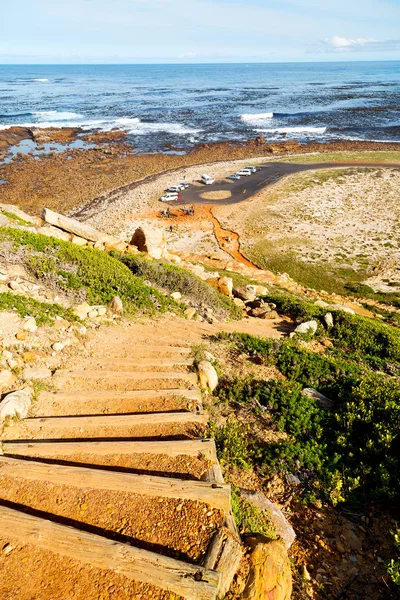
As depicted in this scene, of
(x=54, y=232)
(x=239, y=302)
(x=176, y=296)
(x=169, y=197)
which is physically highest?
(x=54, y=232)

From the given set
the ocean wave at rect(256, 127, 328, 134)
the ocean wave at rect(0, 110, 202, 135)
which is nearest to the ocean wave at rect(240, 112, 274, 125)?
the ocean wave at rect(256, 127, 328, 134)

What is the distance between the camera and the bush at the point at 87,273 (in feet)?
40.1

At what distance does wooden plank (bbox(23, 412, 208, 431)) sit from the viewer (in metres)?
6.81

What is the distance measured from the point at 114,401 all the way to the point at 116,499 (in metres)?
2.69

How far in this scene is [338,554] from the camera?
5.26 meters

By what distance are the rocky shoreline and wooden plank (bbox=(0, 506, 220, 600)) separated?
120 feet

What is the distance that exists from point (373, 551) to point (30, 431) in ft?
20.2

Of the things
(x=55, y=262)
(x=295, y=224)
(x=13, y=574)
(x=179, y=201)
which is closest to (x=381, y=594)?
(x=13, y=574)

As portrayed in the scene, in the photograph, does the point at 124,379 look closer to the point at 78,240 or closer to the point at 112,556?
the point at 112,556

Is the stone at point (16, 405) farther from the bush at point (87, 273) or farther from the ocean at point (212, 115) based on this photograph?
the ocean at point (212, 115)

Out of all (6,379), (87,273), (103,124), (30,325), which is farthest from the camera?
(103,124)

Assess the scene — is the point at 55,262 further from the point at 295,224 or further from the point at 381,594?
the point at 295,224

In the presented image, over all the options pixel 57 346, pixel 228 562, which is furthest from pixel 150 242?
pixel 228 562

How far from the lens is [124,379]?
27.5 ft
